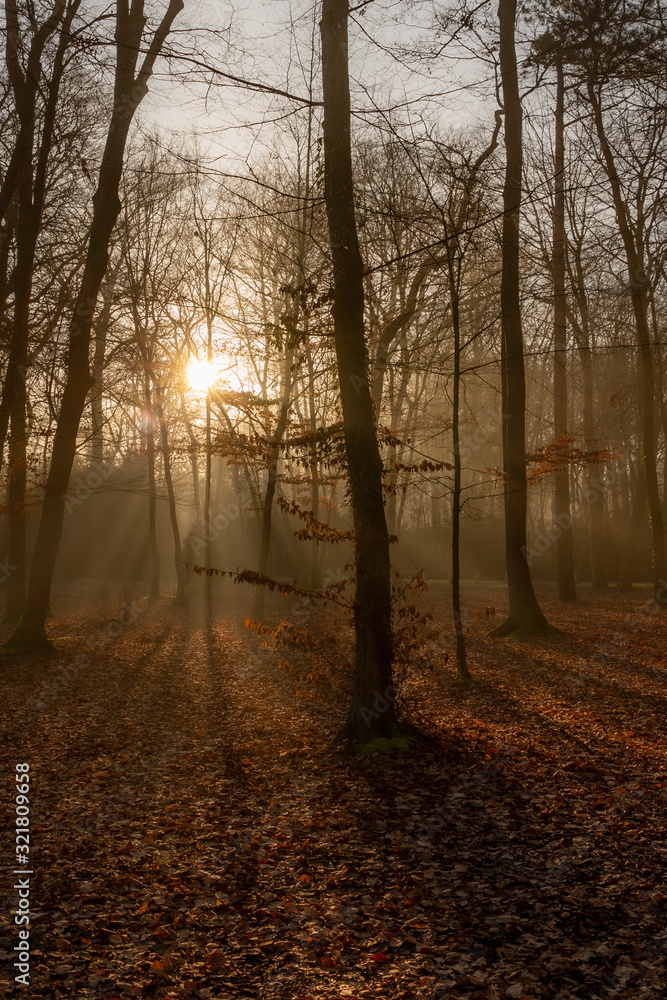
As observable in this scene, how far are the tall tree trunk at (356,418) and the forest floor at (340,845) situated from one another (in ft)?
2.28

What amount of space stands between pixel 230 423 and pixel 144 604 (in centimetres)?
728

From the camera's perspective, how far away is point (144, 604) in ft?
69.1

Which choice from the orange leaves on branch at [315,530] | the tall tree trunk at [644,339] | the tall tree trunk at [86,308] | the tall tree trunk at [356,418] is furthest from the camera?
the tall tree trunk at [644,339]

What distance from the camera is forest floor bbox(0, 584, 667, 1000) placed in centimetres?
331

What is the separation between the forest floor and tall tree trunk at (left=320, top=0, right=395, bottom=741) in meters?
0.70

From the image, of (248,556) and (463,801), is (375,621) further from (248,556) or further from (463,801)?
(248,556)

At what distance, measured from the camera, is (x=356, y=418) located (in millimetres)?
6367

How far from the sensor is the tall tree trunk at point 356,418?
6.27 m

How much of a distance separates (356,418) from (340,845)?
3640 mm

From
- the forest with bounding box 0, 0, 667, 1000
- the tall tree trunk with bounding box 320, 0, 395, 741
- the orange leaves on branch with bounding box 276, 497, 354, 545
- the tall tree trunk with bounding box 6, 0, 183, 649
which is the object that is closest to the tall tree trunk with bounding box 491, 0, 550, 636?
the forest with bounding box 0, 0, 667, 1000

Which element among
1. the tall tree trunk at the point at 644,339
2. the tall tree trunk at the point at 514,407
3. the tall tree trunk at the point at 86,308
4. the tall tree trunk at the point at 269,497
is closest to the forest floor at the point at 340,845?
the tall tree trunk at the point at 86,308

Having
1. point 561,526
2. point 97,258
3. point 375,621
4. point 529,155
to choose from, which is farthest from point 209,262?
point 375,621

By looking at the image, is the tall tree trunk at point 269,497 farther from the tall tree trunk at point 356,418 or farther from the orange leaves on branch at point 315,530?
the tall tree trunk at point 356,418

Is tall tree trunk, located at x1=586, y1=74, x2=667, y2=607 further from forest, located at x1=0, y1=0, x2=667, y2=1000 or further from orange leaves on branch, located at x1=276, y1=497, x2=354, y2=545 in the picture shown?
orange leaves on branch, located at x1=276, y1=497, x2=354, y2=545
